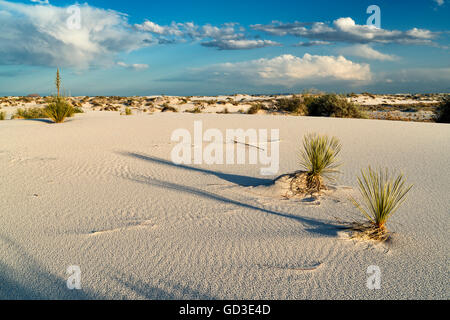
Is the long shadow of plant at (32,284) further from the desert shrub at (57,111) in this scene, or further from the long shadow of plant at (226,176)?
the desert shrub at (57,111)

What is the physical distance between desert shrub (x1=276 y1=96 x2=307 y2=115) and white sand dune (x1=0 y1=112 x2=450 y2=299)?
11.5 metres

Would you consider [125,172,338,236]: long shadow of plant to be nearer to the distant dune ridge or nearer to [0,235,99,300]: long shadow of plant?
[0,235,99,300]: long shadow of plant

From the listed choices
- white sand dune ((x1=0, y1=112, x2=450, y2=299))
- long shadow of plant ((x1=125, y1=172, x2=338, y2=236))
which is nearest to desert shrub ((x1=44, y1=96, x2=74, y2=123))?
white sand dune ((x1=0, y1=112, x2=450, y2=299))

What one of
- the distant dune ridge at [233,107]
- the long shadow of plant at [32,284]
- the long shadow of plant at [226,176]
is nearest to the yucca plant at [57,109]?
the distant dune ridge at [233,107]

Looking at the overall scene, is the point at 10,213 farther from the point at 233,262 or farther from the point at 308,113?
the point at 308,113

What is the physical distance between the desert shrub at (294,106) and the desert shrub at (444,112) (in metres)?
6.76

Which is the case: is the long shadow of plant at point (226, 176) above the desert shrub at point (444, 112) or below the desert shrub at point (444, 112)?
below

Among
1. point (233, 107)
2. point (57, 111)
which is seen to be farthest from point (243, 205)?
point (233, 107)

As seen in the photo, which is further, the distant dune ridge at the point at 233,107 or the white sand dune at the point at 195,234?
the distant dune ridge at the point at 233,107

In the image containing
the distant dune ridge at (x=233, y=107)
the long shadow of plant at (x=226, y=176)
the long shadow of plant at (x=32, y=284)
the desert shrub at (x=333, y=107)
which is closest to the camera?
the long shadow of plant at (x=32, y=284)

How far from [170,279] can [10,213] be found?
2609 millimetres

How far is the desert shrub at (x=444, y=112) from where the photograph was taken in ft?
49.2

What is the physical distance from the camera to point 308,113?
694 inches

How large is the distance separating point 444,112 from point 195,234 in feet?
55.4
